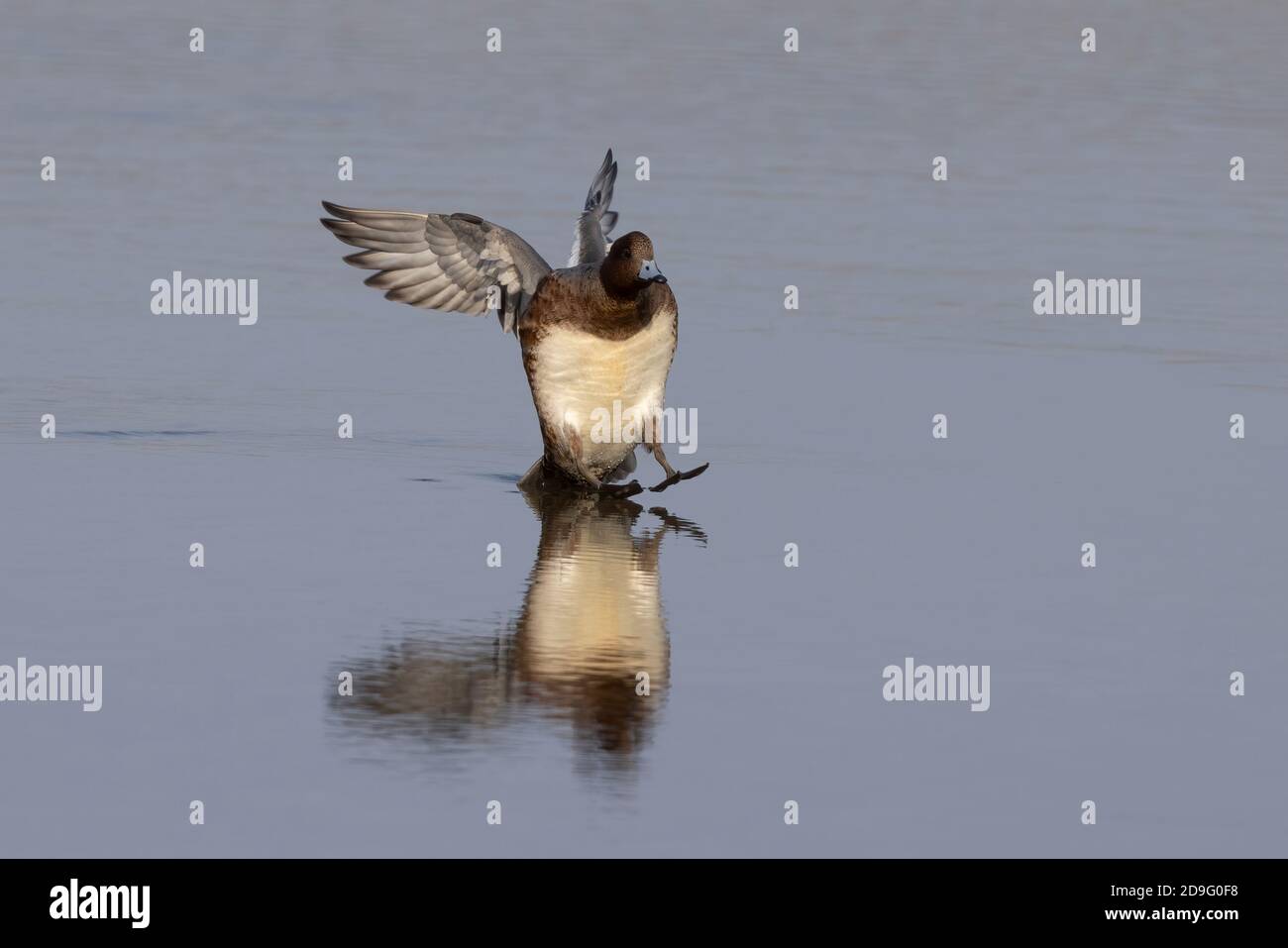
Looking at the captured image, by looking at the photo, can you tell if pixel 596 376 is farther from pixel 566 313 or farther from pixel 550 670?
pixel 550 670

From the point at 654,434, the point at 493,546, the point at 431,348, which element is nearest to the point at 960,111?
the point at 431,348

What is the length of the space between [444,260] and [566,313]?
3.37ft

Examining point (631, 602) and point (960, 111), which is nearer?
point (631, 602)

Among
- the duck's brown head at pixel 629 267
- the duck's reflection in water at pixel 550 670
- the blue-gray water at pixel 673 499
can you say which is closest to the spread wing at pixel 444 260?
the blue-gray water at pixel 673 499

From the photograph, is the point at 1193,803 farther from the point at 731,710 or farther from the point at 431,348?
the point at 431,348

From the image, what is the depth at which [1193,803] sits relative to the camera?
25.6 feet

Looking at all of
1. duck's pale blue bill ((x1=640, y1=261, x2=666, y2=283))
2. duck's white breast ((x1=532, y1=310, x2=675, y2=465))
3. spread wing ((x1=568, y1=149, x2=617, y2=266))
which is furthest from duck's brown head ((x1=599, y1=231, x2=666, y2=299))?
spread wing ((x1=568, y1=149, x2=617, y2=266))

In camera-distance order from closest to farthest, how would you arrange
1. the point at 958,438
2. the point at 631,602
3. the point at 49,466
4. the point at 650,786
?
1. the point at 650,786
2. the point at 631,602
3. the point at 49,466
4. the point at 958,438

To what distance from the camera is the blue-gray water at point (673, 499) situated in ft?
25.7

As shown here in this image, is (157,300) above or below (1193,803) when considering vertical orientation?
above

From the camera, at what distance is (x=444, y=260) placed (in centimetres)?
1291

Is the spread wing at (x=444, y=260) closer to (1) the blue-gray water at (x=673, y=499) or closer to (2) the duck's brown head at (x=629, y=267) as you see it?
(1) the blue-gray water at (x=673, y=499)

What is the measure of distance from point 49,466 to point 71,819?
492 centimetres

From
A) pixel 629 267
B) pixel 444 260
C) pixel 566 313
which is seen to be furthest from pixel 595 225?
pixel 629 267
